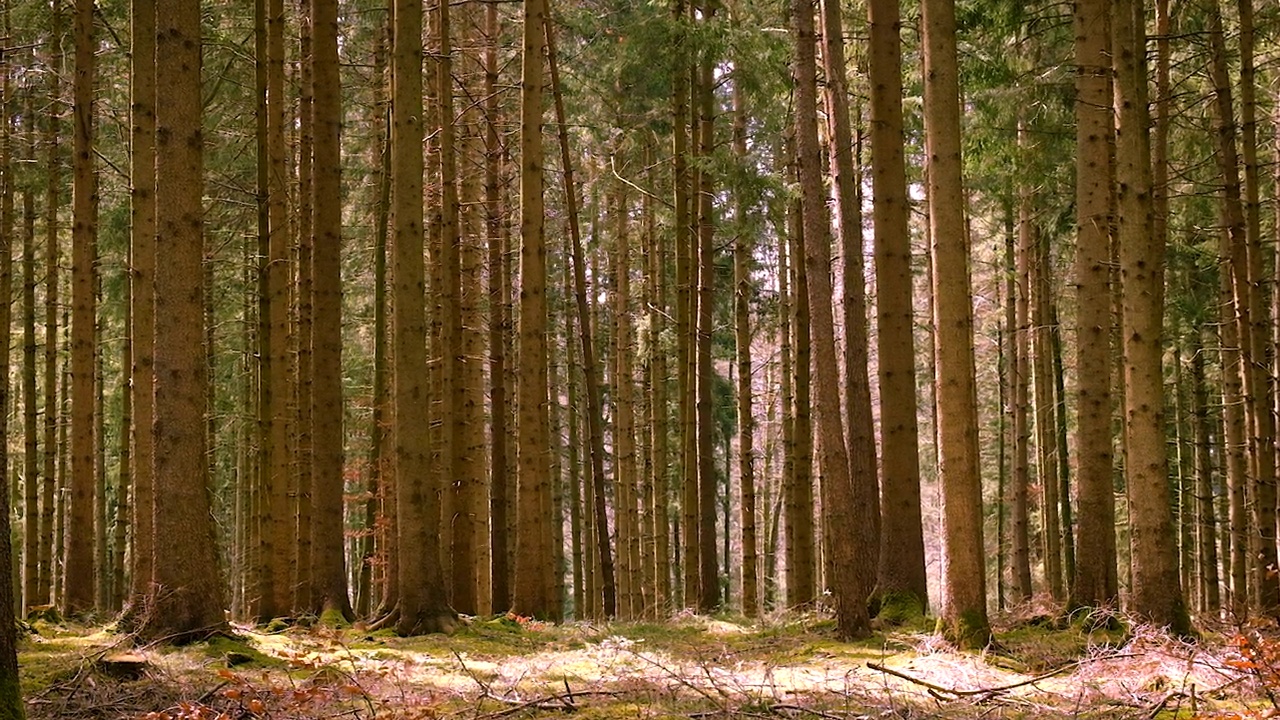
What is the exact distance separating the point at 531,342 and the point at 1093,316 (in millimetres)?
6029

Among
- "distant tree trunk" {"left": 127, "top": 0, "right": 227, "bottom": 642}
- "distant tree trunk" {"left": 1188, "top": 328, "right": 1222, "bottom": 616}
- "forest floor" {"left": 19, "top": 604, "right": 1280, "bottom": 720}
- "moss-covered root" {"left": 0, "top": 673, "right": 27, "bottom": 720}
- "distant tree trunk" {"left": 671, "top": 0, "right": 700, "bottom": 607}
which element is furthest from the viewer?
"distant tree trunk" {"left": 1188, "top": 328, "right": 1222, "bottom": 616}

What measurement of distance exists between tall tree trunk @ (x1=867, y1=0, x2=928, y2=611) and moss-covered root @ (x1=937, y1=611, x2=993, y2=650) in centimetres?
204

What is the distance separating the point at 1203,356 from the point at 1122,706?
1631 cm

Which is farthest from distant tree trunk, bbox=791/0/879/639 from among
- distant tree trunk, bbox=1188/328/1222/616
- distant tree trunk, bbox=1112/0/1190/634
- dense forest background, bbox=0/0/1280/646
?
distant tree trunk, bbox=1188/328/1222/616

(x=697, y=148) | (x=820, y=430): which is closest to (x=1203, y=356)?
(x=697, y=148)

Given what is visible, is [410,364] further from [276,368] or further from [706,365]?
[706,365]

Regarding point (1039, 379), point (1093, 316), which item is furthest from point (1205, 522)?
point (1093, 316)

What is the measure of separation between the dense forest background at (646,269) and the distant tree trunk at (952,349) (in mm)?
27

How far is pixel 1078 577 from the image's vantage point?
10.2 meters

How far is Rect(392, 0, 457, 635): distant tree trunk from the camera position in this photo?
10391mm

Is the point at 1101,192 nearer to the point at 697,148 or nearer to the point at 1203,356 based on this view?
the point at 697,148

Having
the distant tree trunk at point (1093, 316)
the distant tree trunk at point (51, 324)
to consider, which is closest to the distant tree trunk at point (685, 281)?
the distant tree trunk at point (1093, 316)

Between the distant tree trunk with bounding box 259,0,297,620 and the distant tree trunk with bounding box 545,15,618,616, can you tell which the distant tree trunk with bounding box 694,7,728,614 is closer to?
the distant tree trunk with bounding box 545,15,618,616

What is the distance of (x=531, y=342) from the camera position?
12.2 meters
